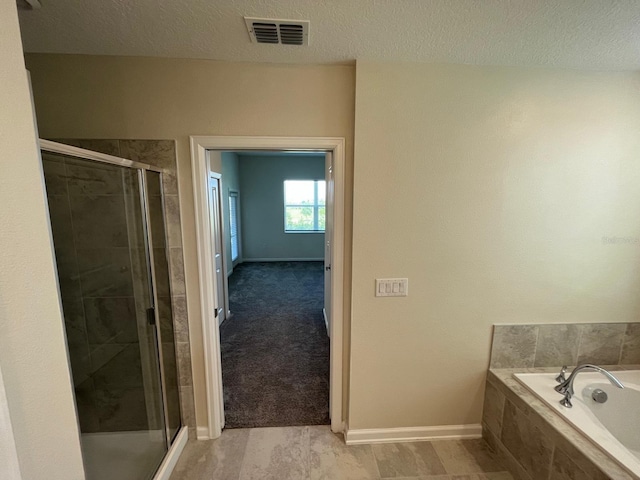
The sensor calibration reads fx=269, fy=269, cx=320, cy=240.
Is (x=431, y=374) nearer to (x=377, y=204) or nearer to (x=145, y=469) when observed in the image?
(x=377, y=204)

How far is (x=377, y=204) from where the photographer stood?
1678 mm

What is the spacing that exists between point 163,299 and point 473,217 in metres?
2.07

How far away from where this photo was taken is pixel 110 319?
1699 mm

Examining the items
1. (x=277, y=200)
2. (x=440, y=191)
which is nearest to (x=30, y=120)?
(x=440, y=191)

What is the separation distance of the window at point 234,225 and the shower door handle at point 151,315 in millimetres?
4384

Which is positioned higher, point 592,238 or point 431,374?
point 592,238

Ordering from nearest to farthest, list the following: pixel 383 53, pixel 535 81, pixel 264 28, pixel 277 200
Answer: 1. pixel 264 28
2. pixel 383 53
3. pixel 535 81
4. pixel 277 200

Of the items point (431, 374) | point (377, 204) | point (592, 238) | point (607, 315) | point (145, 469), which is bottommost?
point (145, 469)

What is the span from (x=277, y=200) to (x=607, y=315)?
6090 millimetres

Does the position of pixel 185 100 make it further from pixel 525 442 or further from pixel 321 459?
pixel 525 442

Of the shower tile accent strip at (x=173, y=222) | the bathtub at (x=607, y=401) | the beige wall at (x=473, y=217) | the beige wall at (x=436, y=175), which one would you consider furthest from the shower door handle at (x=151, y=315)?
the bathtub at (x=607, y=401)

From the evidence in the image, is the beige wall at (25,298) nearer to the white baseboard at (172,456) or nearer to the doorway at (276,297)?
the white baseboard at (172,456)

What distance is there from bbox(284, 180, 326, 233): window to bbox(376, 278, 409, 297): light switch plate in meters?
5.35

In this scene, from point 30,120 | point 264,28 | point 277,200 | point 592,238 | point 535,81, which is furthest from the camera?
point 277,200
